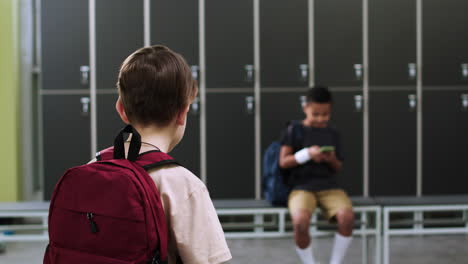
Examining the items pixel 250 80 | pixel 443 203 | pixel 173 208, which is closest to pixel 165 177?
pixel 173 208

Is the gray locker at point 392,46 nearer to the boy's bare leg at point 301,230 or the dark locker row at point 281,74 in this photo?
the dark locker row at point 281,74

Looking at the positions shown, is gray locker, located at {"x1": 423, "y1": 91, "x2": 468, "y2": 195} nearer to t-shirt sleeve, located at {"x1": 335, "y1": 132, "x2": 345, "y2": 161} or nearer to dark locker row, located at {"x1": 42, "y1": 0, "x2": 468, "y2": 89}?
dark locker row, located at {"x1": 42, "y1": 0, "x2": 468, "y2": 89}

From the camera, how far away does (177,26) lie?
4.43m

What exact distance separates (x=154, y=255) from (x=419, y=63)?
399 cm

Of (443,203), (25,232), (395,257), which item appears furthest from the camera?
(25,232)

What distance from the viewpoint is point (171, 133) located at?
991 mm

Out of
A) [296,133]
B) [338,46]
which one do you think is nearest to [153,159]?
[296,133]

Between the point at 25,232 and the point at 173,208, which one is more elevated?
the point at 173,208

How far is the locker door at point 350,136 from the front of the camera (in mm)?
4441

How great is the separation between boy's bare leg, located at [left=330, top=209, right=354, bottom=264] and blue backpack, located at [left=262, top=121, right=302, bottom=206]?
1.06ft

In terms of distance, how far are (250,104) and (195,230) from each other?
11.7 feet

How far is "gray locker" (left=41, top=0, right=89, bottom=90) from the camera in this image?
4.39 metres

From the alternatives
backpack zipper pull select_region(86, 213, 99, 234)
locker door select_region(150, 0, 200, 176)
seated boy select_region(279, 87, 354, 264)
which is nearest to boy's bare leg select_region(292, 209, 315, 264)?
seated boy select_region(279, 87, 354, 264)

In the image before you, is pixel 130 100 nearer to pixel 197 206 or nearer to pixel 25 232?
pixel 197 206
